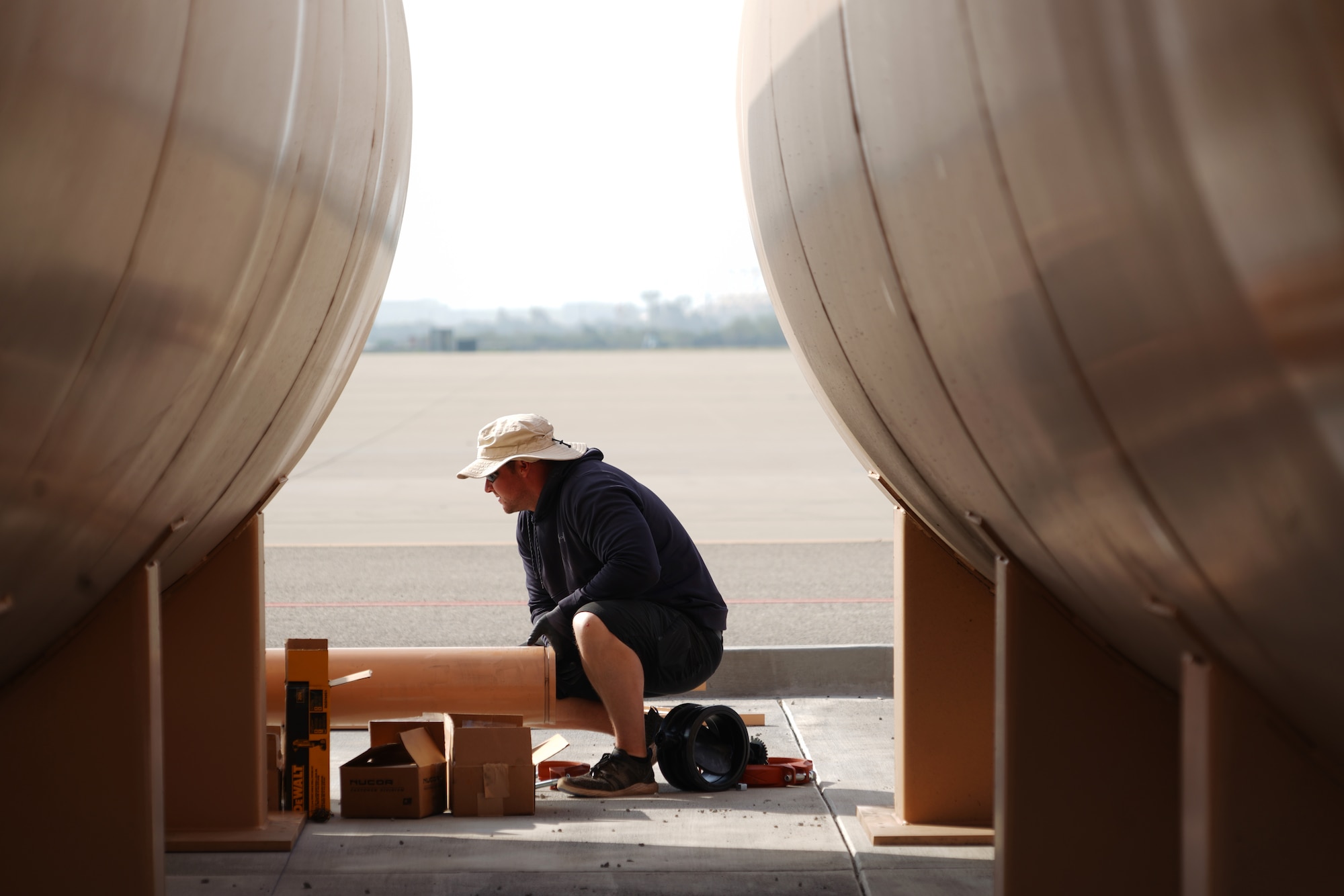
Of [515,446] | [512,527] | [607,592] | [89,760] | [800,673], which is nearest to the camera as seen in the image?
[89,760]

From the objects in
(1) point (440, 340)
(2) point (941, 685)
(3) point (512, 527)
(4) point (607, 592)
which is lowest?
(3) point (512, 527)

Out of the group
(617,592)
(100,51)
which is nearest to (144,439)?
(100,51)

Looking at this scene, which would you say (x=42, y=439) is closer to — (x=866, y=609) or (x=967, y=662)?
(x=967, y=662)

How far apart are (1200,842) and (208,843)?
300 centimetres

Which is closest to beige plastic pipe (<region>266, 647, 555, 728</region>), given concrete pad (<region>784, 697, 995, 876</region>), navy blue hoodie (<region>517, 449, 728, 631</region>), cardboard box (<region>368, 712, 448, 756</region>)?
cardboard box (<region>368, 712, 448, 756</region>)

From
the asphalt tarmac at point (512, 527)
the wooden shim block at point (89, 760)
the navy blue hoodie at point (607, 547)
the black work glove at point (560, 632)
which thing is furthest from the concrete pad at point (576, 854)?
the asphalt tarmac at point (512, 527)

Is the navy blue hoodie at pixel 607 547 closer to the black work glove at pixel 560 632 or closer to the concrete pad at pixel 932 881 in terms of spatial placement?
the black work glove at pixel 560 632

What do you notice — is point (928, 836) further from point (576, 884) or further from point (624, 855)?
point (576, 884)

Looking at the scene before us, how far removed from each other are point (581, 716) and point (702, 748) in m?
0.46

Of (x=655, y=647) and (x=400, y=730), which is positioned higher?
(x=655, y=647)

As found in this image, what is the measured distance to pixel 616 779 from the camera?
4.44 m

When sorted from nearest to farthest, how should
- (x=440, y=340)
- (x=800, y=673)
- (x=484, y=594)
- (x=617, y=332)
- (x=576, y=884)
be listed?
(x=576, y=884) → (x=800, y=673) → (x=484, y=594) → (x=440, y=340) → (x=617, y=332)

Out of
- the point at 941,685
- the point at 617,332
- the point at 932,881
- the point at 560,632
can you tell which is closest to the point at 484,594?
the point at 560,632

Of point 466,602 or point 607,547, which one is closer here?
point 607,547
